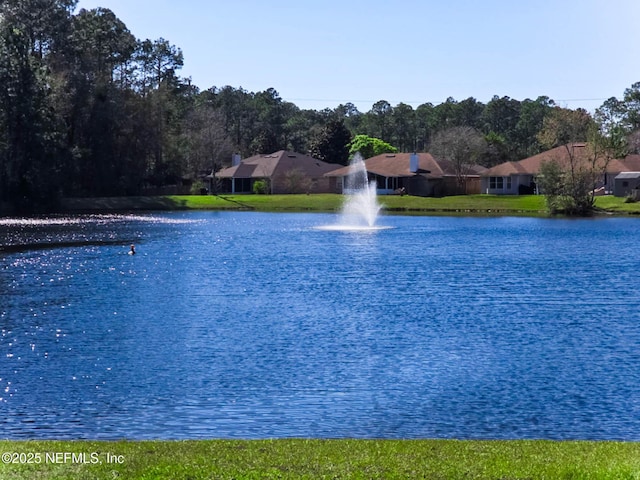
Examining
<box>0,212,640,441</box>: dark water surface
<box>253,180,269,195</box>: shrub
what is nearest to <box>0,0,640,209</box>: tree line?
<box>253,180,269,195</box>: shrub

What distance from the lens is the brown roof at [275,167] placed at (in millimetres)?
133750

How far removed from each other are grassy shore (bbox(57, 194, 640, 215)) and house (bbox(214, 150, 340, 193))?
10.8 meters

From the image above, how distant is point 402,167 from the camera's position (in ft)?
419

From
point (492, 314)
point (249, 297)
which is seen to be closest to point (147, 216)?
point (249, 297)

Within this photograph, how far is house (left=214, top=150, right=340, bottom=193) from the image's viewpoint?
5153 inches

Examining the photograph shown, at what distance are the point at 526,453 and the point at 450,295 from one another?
23532 mm

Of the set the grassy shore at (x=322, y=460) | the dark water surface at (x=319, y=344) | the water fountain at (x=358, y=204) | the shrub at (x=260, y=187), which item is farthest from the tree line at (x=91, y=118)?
the grassy shore at (x=322, y=460)

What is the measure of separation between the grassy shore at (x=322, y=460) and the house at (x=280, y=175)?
11568 centimetres

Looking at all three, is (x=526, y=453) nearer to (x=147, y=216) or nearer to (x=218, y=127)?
(x=147, y=216)

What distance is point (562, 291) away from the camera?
3909cm

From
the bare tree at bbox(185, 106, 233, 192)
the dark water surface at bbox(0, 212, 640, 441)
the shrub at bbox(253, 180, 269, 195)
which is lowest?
the dark water surface at bbox(0, 212, 640, 441)

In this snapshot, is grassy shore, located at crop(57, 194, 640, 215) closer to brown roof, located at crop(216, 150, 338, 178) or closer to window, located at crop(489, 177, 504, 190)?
window, located at crop(489, 177, 504, 190)

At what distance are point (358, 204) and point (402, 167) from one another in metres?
21.3

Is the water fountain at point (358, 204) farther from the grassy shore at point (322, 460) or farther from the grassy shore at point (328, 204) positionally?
the grassy shore at point (322, 460)
